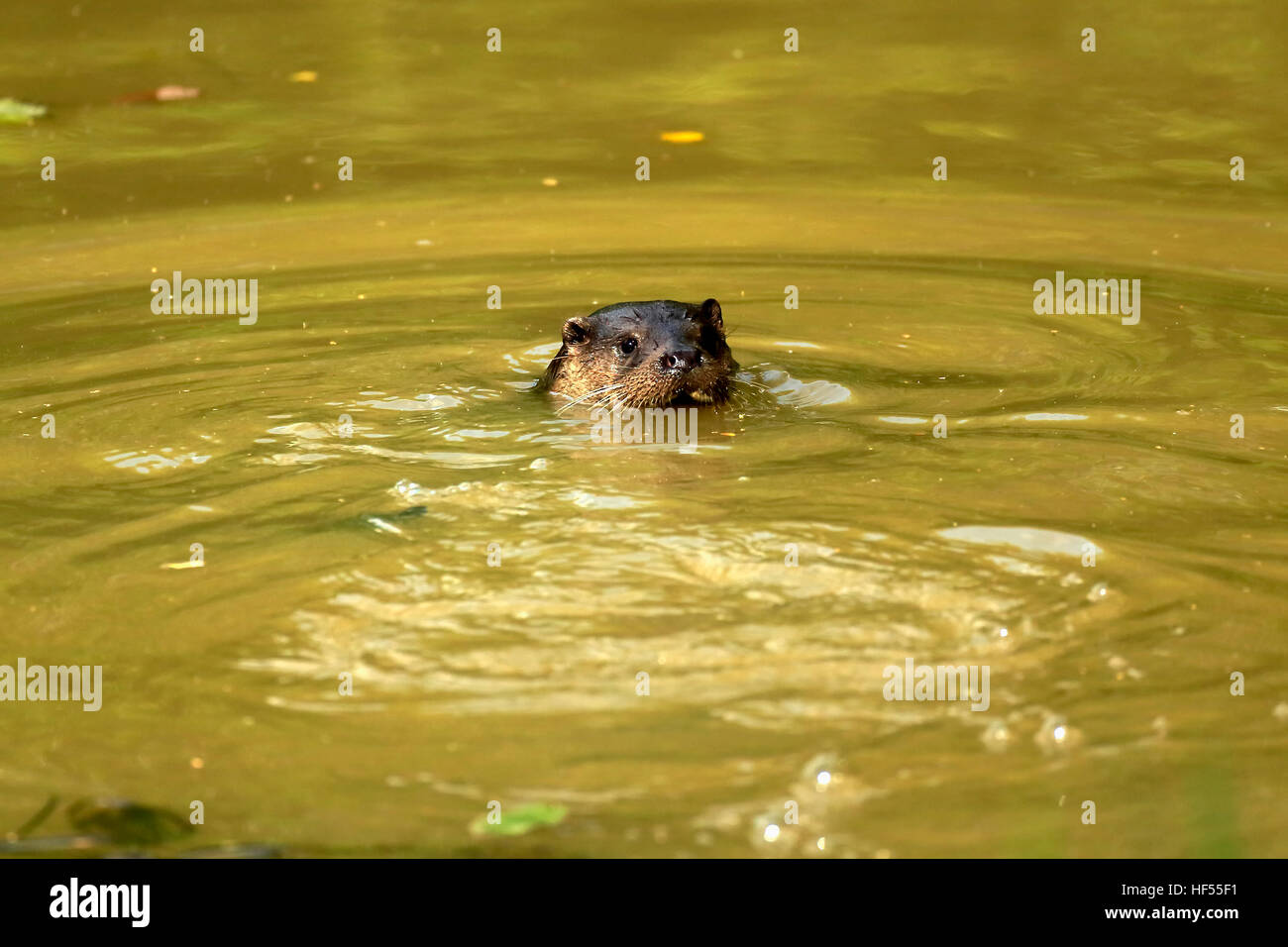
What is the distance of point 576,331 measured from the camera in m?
8.03

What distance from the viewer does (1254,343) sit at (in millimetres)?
8352

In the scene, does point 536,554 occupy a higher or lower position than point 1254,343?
lower

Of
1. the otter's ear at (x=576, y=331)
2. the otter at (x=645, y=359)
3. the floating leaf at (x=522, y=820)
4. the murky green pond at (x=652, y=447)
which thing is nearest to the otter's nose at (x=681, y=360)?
the otter at (x=645, y=359)

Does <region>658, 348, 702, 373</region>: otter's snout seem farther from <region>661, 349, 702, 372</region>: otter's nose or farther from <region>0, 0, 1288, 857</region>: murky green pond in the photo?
<region>0, 0, 1288, 857</region>: murky green pond

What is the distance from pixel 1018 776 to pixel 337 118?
10.6m

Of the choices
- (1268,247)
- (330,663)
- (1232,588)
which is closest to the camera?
(330,663)

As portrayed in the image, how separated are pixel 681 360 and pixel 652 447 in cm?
61

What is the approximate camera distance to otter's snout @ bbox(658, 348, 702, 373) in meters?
7.43

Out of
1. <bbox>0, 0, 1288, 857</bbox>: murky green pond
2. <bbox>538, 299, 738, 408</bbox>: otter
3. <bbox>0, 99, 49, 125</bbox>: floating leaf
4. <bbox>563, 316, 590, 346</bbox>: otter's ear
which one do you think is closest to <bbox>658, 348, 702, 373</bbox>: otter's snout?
<bbox>538, 299, 738, 408</bbox>: otter

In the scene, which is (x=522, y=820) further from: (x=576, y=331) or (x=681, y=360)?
(x=576, y=331)

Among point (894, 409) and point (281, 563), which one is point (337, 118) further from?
point (281, 563)

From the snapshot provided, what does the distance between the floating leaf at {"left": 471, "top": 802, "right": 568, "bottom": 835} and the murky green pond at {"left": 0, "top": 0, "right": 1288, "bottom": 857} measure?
0.08 feet

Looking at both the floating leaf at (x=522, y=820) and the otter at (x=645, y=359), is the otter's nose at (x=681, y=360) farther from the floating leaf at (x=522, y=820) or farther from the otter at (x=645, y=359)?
the floating leaf at (x=522, y=820)
